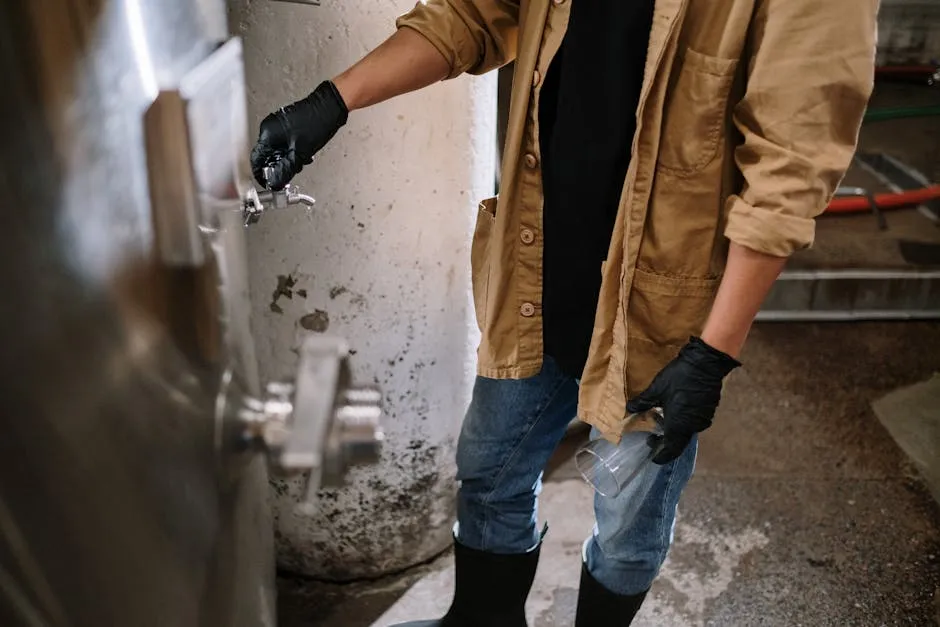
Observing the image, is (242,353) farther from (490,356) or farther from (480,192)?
(480,192)

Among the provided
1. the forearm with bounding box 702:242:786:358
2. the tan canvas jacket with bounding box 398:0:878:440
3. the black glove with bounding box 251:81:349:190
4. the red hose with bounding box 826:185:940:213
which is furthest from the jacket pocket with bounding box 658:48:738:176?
the red hose with bounding box 826:185:940:213

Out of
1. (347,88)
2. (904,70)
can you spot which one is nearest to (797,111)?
(347,88)

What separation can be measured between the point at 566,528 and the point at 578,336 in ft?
2.84

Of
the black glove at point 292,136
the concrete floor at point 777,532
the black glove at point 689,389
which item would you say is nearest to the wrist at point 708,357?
the black glove at point 689,389

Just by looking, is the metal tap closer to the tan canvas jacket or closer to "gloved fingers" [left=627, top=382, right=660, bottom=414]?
the tan canvas jacket

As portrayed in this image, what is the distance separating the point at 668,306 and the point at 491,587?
64 centimetres

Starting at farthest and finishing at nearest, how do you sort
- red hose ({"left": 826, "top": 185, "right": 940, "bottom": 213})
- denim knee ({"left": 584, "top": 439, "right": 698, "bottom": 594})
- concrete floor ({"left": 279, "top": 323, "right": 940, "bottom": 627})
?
red hose ({"left": 826, "top": 185, "right": 940, "bottom": 213}), concrete floor ({"left": 279, "top": 323, "right": 940, "bottom": 627}), denim knee ({"left": 584, "top": 439, "right": 698, "bottom": 594})

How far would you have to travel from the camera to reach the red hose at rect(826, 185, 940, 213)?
3502 mm

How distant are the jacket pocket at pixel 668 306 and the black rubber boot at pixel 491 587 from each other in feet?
1.72

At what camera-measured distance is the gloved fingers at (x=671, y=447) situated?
1.12 m

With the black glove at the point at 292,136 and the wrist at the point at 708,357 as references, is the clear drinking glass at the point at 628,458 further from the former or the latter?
the black glove at the point at 292,136

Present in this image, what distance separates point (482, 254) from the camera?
1.32 m

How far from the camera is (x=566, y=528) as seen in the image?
1.95 meters

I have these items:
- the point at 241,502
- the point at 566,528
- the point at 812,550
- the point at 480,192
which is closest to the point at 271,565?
the point at 241,502
